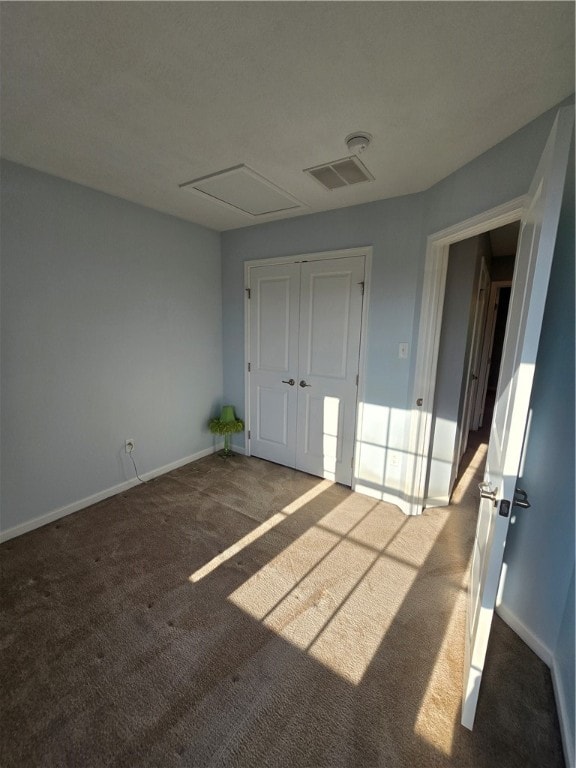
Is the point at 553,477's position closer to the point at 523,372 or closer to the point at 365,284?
the point at 523,372

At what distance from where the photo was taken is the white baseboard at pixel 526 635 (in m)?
1.44

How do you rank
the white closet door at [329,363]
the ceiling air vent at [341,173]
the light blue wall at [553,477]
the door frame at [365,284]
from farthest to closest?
the white closet door at [329,363], the door frame at [365,284], the ceiling air vent at [341,173], the light blue wall at [553,477]

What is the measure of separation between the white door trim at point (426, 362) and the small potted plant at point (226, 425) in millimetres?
1802

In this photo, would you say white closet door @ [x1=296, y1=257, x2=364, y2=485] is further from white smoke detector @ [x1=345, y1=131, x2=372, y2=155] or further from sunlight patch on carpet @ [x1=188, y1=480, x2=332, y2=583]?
white smoke detector @ [x1=345, y1=131, x2=372, y2=155]

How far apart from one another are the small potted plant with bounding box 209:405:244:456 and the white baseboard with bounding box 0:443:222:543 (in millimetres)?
339

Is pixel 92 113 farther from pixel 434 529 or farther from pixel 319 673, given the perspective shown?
pixel 434 529

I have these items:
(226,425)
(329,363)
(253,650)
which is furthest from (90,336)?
(253,650)

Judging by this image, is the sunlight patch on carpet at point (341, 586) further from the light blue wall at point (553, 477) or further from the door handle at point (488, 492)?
the door handle at point (488, 492)

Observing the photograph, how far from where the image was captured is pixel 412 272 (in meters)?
2.38

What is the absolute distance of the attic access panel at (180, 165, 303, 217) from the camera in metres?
2.07

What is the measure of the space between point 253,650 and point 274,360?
228 cm

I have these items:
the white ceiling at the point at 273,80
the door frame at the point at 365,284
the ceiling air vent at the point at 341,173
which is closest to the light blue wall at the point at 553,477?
the white ceiling at the point at 273,80

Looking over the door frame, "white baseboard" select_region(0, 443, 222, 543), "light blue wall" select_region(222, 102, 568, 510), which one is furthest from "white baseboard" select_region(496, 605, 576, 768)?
"white baseboard" select_region(0, 443, 222, 543)

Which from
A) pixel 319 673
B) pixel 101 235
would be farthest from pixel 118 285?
pixel 319 673
